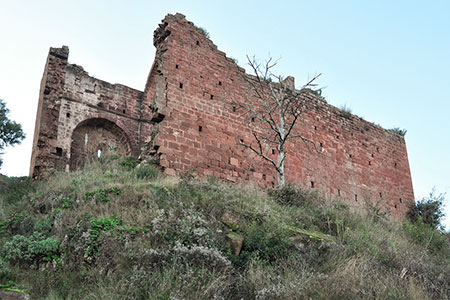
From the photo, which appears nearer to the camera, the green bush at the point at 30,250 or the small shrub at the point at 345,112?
the green bush at the point at 30,250

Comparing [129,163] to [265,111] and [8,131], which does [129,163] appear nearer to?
[265,111]

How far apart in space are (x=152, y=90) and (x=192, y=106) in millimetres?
8122

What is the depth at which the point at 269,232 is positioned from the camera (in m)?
6.39

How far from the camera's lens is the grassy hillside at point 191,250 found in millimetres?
5074

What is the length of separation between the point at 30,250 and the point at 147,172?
369cm

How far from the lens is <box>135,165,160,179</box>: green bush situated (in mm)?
9148

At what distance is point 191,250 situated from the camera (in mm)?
5500

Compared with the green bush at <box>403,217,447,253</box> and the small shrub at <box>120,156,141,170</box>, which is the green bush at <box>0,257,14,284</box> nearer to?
the small shrub at <box>120,156,141,170</box>

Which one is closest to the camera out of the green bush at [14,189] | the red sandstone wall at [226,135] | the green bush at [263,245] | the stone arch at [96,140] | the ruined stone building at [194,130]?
the green bush at [263,245]

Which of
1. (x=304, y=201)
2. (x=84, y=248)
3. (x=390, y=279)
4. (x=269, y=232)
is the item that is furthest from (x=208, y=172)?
(x=390, y=279)

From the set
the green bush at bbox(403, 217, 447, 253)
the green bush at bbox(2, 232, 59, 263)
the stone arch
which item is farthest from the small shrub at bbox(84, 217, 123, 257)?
the stone arch

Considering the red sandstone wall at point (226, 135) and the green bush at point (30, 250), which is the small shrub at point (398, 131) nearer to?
the red sandstone wall at point (226, 135)

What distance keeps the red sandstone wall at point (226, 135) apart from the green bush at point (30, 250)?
4.11 meters

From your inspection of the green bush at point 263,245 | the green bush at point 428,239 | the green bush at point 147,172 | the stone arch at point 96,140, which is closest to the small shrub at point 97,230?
the green bush at point 263,245
